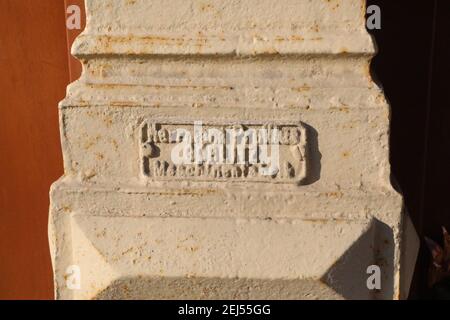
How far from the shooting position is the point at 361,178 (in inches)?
50.1

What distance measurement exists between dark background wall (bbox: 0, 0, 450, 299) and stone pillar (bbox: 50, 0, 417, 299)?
17.4 inches

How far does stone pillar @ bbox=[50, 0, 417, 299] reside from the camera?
4.06 feet

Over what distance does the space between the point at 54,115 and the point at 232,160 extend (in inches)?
29.1
